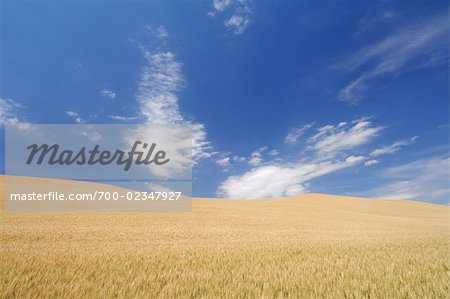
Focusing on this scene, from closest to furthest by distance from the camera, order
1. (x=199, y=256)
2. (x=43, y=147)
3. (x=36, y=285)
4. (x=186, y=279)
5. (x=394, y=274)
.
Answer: (x=36, y=285) → (x=186, y=279) → (x=394, y=274) → (x=199, y=256) → (x=43, y=147)

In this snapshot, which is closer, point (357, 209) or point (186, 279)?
point (186, 279)

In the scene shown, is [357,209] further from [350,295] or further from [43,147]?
[350,295]

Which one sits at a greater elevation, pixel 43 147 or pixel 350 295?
pixel 43 147

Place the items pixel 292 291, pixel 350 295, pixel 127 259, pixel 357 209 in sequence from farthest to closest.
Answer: pixel 357 209
pixel 127 259
pixel 292 291
pixel 350 295

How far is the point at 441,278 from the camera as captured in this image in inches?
219

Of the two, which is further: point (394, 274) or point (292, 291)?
point (394, 274)

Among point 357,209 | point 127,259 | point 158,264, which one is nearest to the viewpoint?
point 158,264

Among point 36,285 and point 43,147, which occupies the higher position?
point 43,147

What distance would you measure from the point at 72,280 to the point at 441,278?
6.65 metres

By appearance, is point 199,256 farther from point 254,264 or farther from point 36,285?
point 36,285

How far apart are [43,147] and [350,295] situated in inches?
1412

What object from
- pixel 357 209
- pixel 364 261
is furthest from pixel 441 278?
pixel 357 209

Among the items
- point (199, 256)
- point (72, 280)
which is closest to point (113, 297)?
point (72, 280)

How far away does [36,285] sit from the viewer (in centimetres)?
490
